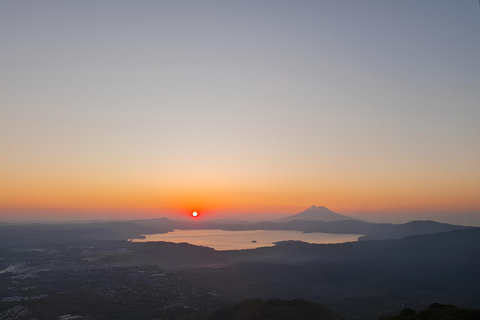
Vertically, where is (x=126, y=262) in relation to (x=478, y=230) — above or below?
below

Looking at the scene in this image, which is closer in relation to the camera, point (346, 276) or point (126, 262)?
point (346, 276)

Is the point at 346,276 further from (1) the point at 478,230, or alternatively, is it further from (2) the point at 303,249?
(1) the point at 478,230

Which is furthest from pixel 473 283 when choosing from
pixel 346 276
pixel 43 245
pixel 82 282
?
pixel 43 245

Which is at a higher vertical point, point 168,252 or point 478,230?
point 478,230

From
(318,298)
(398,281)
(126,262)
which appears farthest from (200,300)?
(126,262)

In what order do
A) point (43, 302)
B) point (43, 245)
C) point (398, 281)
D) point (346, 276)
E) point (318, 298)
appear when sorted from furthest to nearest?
point (43, 245) < point (346, 276) < point (398, 281) < point (318, 298) < point (43, 302)

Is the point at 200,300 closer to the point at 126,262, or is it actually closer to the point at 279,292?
the point at 279,292

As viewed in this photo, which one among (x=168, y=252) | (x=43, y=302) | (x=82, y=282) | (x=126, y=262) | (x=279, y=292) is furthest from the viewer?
(x=168, y=252)
